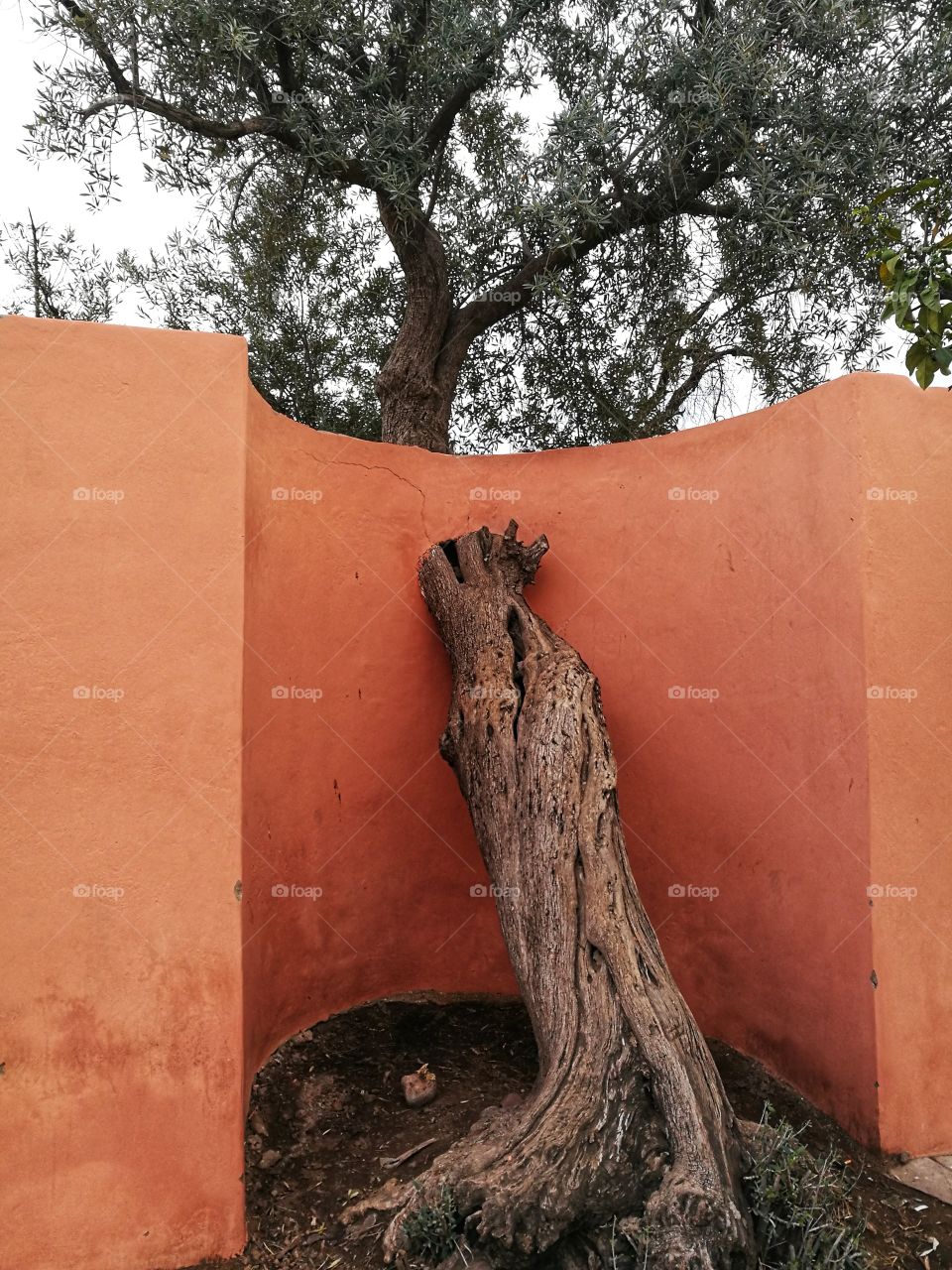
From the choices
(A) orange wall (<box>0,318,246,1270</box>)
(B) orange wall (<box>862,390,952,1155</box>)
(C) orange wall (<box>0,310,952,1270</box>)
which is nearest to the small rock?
(C) orange wall (<box>0,310,952,1270</box>)

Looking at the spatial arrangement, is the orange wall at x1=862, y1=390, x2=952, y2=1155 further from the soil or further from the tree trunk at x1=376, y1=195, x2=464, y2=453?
the tree trunk at x1=376, y1=195, x2=464, y2=453

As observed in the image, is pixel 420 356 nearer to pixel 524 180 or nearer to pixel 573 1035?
pixel 524 180

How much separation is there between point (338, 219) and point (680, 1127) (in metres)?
7.61

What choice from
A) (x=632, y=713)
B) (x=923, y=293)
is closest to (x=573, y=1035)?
(x=632, y=713)

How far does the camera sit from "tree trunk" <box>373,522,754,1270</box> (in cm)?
274

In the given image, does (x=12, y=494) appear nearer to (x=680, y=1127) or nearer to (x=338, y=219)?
(x=680, y=1127)

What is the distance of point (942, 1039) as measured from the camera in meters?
3.70

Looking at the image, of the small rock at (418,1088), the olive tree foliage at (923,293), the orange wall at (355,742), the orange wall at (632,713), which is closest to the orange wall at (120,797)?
the orange wall at (355,742)

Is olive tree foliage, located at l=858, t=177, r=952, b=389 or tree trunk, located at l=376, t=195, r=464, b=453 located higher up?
tree trunk, located at l=376, t=195, r=464, b=453

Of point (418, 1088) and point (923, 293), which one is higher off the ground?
point (923, 293)

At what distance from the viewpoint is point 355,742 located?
4.67m

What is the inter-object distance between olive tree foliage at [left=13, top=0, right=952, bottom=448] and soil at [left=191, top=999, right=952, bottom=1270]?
4326mm

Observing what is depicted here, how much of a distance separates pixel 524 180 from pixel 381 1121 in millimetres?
6299

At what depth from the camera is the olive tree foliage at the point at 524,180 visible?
20.3 feet
